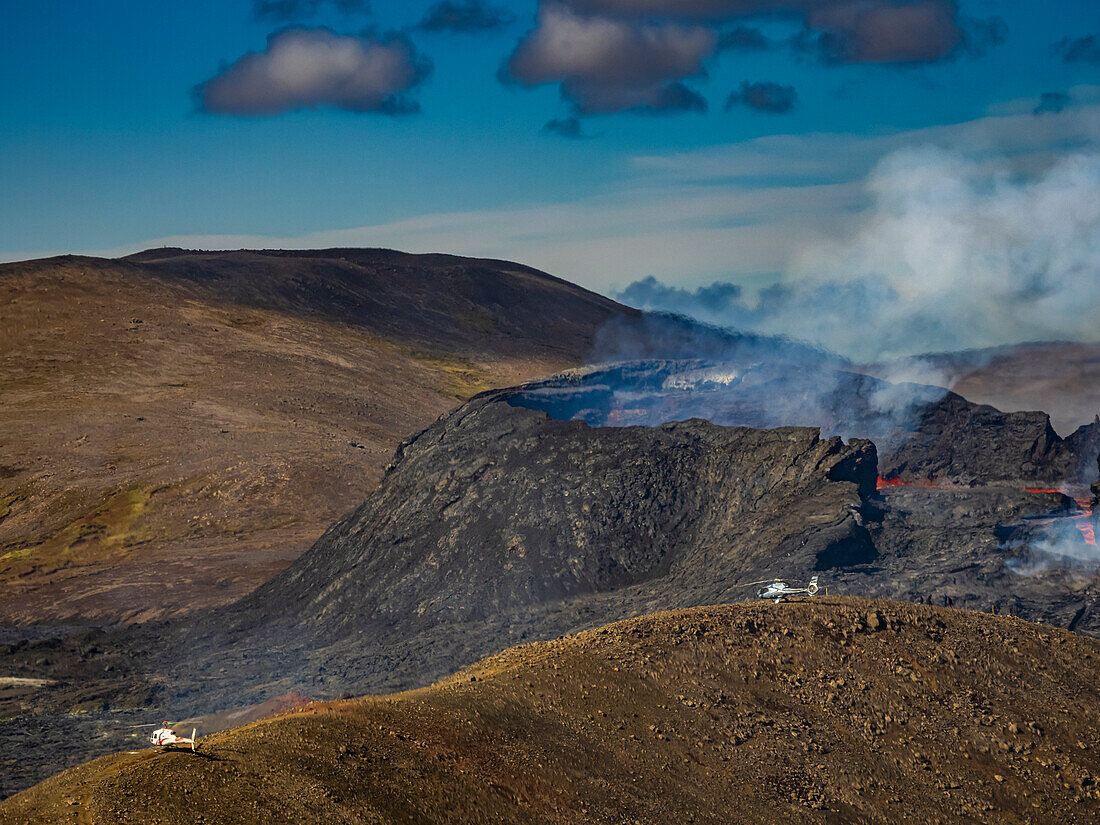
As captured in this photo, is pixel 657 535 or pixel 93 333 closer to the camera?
pixel 657 535

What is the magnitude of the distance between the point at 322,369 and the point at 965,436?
250 ft

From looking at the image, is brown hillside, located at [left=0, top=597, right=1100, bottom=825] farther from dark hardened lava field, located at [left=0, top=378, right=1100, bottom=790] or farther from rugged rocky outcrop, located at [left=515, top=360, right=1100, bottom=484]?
rugged rocky outcrop, located at [left=515, top=360, right=1100, bottom=484]

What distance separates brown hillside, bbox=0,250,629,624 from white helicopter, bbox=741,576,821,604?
121 feet

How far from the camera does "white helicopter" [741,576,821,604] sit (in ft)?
120

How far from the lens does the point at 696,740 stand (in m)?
26.4

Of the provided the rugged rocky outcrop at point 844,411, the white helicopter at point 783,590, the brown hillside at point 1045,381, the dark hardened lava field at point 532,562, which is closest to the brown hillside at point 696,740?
the white helicopter at point 783,590

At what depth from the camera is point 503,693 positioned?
86.3 feet

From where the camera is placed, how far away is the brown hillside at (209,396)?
76375mm

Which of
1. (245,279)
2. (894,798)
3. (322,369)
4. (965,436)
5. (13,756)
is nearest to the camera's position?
(894,798)

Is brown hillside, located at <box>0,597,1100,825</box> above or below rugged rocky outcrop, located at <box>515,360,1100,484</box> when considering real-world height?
below

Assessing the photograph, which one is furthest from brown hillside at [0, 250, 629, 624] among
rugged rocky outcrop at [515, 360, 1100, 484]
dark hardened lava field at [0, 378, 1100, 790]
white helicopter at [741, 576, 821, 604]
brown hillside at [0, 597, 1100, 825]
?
brown hillside at [0, 597, 1100, 825]

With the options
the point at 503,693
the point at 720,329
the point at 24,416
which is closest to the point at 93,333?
the point at 24,416

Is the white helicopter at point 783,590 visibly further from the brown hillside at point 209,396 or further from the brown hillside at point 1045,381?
the brown hillside at point 1045,381

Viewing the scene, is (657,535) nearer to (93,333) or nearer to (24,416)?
(24,416)
